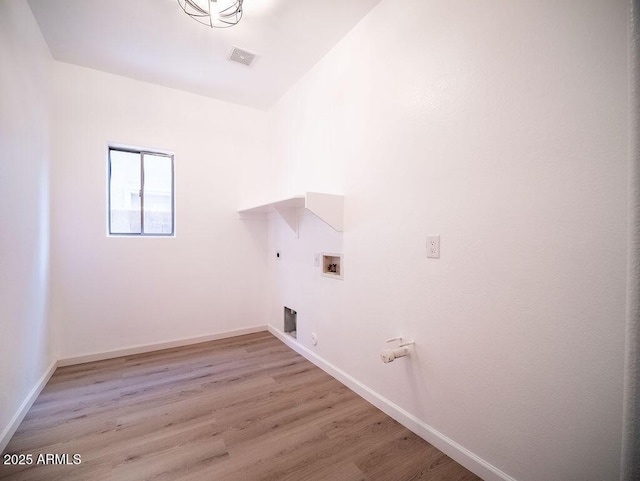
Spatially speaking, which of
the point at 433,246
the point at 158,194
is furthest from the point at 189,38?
the point at 433,246

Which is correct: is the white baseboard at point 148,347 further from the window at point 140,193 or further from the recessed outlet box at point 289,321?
the window at point 140,193

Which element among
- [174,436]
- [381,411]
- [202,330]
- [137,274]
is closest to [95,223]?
[137,274]

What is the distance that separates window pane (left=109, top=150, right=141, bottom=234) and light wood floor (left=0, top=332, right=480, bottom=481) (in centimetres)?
142

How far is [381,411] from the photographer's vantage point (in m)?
1.81

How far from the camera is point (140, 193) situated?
2941 mm

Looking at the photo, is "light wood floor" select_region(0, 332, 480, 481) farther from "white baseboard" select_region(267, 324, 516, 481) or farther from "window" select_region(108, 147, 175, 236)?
"window" select_region(108, 147, 175, 236)

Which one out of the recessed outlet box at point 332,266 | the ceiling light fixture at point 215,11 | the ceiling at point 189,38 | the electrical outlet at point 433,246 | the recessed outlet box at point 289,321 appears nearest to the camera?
the electrical outlet at point 433,246

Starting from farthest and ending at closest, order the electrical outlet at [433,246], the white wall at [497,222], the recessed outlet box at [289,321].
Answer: the recessed outlet box at [289,321] → the electrical outlet at [433,246] → the white wall at [497,222]

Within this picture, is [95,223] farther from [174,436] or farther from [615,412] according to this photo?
[615,412]

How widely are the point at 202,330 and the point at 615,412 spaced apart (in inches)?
129

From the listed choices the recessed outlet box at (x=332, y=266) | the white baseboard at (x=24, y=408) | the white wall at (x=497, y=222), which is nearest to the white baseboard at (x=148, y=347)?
the white baseboard at (x=24, y=408)

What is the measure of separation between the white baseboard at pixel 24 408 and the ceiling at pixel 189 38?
2754 millimetres

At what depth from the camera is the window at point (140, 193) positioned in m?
2.82

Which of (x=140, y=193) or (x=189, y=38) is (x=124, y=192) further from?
(x=189, y=38)
